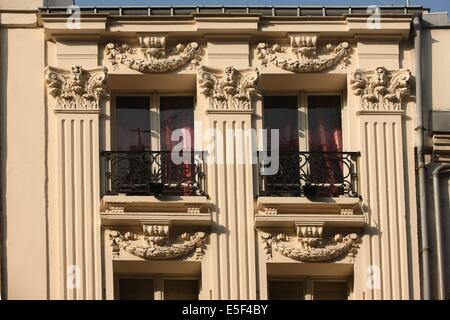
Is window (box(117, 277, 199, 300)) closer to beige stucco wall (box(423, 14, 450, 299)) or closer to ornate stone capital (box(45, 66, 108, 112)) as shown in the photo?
ornate stone capital (box(45, 66, 108, 112))

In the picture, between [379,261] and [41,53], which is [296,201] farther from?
[41,53]

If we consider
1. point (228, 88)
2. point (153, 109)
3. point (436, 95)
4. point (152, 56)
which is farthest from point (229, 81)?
point (436, 95)

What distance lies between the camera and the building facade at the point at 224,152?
49.6m

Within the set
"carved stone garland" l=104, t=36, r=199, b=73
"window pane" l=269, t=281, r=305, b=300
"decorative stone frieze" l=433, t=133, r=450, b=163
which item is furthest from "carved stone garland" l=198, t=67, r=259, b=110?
"decorative stone frieze" l=433, t=133, r=450, b=163

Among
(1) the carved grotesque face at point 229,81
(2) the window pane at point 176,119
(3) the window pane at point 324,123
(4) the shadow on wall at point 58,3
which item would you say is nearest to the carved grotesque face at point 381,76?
(3) the window pane at point 324,123

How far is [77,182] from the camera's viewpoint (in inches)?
1966

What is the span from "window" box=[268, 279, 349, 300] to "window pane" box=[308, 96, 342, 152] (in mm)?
2157

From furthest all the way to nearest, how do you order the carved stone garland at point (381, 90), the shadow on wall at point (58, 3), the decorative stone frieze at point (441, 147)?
the shadow on wall at point (58, 3)
the carved stone garland at point (381, 90)
the decorative stone frieze at point (441, 147)

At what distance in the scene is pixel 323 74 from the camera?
2010 inches

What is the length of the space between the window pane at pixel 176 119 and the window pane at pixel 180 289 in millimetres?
2143

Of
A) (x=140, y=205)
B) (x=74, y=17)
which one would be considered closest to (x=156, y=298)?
(x=140, y=205)

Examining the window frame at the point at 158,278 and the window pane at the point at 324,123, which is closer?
the window frame at the point at 158,278

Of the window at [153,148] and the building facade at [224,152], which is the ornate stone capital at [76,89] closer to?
the building facade at [224,152]

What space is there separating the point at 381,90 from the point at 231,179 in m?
2.77
